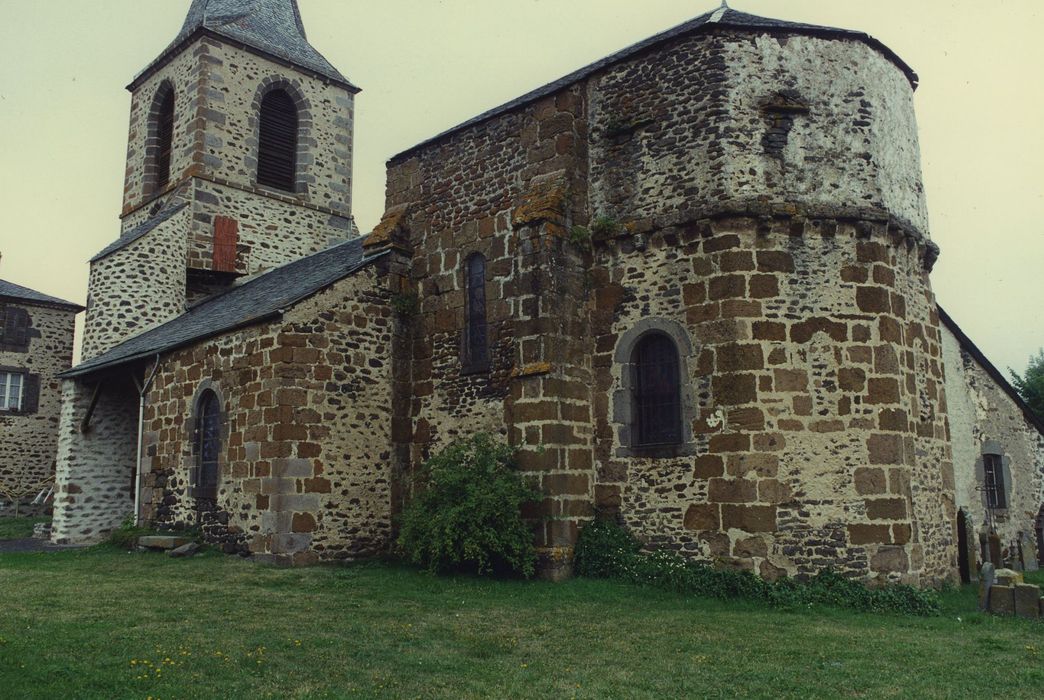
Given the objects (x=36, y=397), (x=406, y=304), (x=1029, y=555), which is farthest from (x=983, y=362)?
(x=36, y=397)

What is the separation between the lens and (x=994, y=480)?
1566 centimetres

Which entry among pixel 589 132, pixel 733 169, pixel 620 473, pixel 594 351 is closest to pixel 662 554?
pixel 620 473

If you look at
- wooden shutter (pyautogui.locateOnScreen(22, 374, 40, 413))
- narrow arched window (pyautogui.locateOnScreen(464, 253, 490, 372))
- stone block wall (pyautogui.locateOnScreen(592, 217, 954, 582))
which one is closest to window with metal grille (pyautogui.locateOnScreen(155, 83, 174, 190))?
wooden shutter (pyautogui.locateOnScreen(22, 374, 40, 413))

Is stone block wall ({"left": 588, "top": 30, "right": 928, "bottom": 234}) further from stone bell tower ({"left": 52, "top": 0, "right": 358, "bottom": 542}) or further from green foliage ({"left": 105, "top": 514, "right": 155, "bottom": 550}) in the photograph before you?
stone bell tower ({"left": 52, "top": 0, "right": 358, "bottom": 542})

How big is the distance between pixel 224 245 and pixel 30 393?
31.7 feet

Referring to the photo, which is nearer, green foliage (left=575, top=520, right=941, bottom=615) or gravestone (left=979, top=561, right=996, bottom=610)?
gravestone (left=979, top=561, right=996, bottom=610)

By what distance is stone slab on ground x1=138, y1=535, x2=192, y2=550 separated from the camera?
577 inches

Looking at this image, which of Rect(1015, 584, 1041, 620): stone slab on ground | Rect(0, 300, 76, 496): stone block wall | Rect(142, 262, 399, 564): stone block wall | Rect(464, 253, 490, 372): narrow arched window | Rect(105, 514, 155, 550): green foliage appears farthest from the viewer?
Rect(0, 300, 76, 496): stone block wall

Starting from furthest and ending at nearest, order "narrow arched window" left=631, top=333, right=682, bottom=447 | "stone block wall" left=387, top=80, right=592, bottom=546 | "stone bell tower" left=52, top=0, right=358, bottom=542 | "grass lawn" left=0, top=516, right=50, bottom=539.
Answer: "grass lawn" left=0, top=516, right=50, bottom=539
"stone bell tower" left=52, top=0, right=358, bottom=542
"stone block wall" left=387, top=80, right=592, bottom=546
"narrow arched window" left=631, top=333, right=682, bottom=447

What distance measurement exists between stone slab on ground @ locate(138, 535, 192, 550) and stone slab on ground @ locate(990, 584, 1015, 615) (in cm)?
1236

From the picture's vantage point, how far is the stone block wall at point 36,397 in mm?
25672

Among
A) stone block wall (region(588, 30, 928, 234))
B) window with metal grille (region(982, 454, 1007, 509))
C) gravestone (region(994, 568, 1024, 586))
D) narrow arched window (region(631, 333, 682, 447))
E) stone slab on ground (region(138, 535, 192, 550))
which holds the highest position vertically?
stone block wall (region(588, 30, 928, 234))

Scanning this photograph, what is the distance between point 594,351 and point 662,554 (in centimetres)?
314

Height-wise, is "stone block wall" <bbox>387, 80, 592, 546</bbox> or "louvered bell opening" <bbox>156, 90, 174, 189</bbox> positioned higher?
"louvered bell opening" <bbox>156, 90, 174, 189</bbox>
